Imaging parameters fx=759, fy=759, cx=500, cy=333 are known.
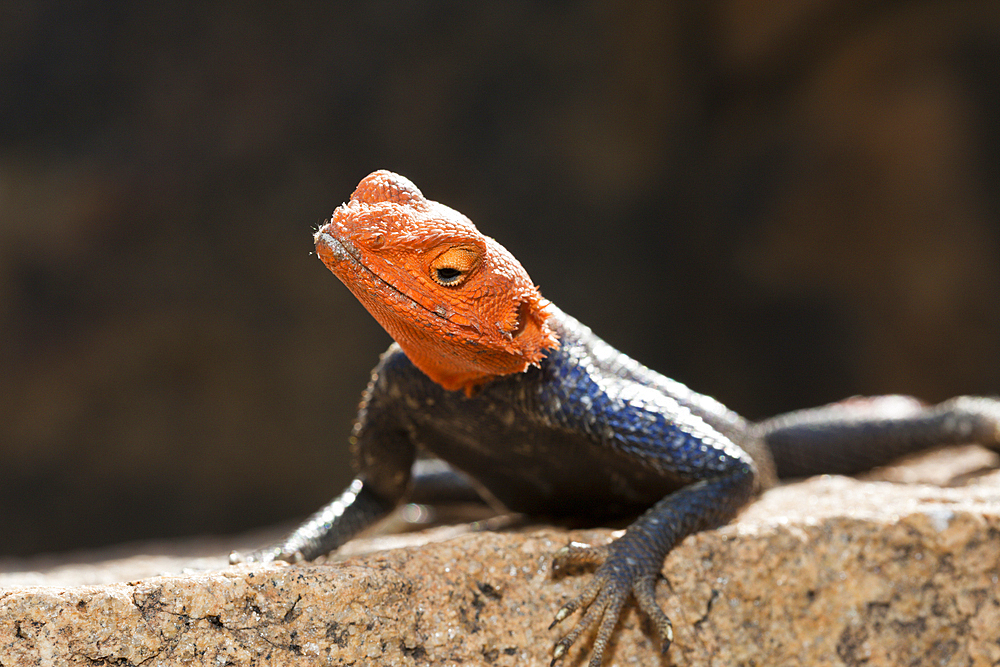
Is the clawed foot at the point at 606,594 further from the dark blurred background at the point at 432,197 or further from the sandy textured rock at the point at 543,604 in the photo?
the dark blurred background at the point at 432,197

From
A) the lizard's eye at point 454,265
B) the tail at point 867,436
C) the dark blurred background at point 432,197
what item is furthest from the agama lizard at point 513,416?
the dark blurred background at point 432,197

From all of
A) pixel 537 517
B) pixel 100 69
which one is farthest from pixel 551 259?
pixel 537 517

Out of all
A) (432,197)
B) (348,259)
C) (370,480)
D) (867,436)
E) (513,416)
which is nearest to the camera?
(348,259)

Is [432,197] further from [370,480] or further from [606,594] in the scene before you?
[606,594]

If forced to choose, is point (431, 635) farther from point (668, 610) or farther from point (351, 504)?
point (351, 504)

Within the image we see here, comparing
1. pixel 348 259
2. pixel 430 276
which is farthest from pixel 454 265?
pixel 348 259

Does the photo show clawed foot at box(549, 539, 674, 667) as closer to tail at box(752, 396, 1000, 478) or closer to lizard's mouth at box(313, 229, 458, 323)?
lizard's mouth at box(313, 229, 458, 323)
